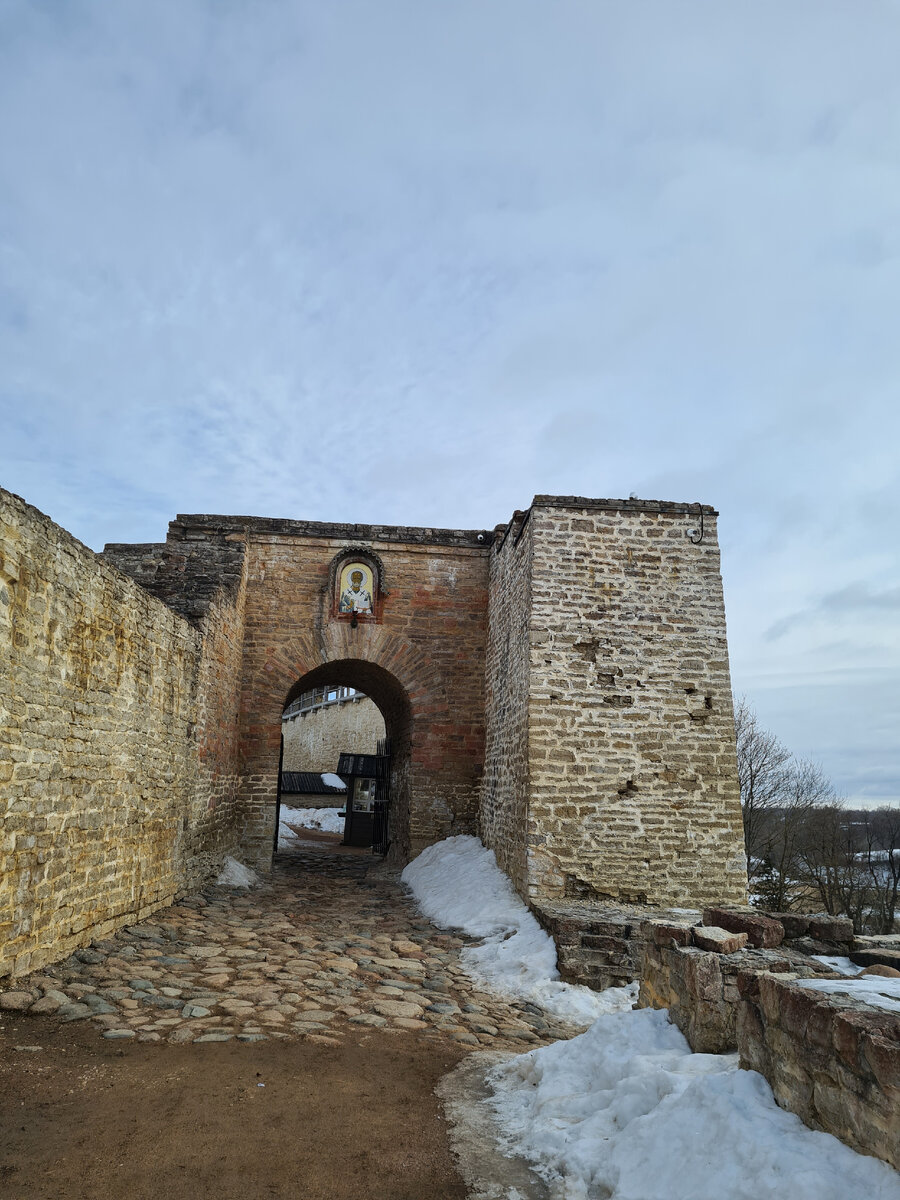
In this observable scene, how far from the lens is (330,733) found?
112 ft

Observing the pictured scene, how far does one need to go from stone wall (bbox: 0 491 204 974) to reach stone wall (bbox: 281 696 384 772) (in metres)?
20.4

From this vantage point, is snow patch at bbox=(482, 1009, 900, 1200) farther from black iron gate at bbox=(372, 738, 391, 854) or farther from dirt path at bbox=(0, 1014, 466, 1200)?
black iron gate at bbox=(372, 738, 391, 854)

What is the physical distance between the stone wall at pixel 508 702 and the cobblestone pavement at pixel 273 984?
1.48 metres

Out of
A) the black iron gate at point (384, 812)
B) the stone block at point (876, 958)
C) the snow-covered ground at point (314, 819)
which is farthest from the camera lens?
the snow-covered ground at point (314, 819)

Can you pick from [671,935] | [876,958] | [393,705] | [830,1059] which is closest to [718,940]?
[671,935]

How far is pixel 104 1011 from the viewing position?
5.03 meters

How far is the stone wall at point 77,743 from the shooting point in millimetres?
5152

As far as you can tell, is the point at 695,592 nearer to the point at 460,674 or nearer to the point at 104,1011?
the point at 460,674

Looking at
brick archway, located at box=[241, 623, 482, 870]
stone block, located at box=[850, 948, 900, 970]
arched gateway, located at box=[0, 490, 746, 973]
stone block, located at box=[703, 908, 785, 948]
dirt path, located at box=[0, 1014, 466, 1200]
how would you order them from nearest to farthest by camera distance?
dirt path, located at box=[0, 1014, 466, 1200] → stone block, located at box=[850, 948, 900, 970] → stone block, located at box=[703, 908, 785, 948] → arched gateway, located at box=[0, 490, 746, 973] → brick archway, located at box=[241, 623, 482, 870]

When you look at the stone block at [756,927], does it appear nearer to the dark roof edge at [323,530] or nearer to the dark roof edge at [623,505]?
the dark roof edge at [623,505]

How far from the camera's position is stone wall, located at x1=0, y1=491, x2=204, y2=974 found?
5152 mm

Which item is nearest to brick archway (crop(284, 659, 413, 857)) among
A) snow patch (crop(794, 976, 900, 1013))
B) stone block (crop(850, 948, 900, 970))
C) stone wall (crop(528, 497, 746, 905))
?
stone wall (crop(528, 497, 746, 905))

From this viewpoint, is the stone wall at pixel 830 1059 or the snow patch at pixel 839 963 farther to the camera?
the snow patch at pixel 839 963

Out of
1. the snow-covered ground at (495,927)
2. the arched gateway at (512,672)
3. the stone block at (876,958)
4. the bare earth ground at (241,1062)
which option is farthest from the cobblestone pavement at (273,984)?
the stone block at (876,958)
